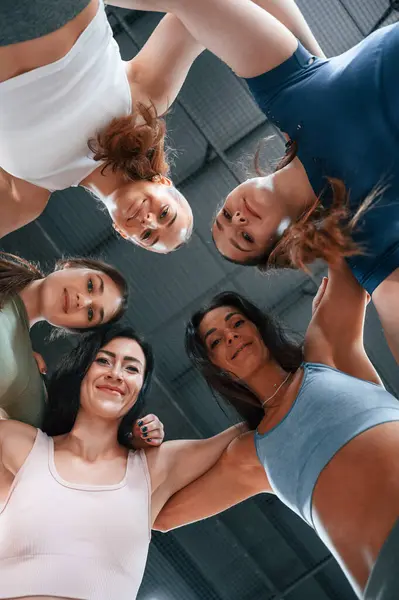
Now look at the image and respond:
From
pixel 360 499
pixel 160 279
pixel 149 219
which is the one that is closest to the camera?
pixel 360 499

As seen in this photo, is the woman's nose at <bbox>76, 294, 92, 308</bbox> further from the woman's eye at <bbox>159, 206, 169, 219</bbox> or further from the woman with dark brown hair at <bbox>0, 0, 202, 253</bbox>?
the woman's eye at <bbox>159, 206, 169, 219</bbox>

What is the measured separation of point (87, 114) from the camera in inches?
93.7

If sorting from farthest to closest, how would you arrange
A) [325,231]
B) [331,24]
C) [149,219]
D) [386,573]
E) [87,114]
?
[331,24]
[149,219]
[87,114]
[325,231]
[386,573]

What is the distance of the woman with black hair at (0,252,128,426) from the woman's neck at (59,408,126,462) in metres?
0.23

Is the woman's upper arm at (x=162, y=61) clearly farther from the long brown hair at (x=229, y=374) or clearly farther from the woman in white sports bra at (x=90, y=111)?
the long brown hair at (x=229, y=374)

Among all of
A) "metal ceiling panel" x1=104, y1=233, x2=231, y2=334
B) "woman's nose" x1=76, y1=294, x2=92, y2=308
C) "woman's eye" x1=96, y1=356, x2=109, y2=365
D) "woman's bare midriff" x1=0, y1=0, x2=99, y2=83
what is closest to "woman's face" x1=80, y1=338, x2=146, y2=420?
"woman's eye" x1=96, y1=356, x2=109, y2=365

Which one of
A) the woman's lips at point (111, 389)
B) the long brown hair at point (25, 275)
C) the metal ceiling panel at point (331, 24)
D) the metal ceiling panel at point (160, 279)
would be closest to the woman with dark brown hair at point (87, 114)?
the long brown hair at point (25, 275)

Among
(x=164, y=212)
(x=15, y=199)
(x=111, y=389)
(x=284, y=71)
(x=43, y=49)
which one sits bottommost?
(x=111, y=389)

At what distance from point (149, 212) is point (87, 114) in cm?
44

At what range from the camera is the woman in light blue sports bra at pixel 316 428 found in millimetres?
1984

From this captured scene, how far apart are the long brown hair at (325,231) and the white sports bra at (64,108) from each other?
741 mm

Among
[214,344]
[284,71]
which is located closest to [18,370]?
[214,344]

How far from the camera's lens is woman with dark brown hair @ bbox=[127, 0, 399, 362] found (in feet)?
7.27

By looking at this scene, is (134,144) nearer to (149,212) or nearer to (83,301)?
(149,212)
